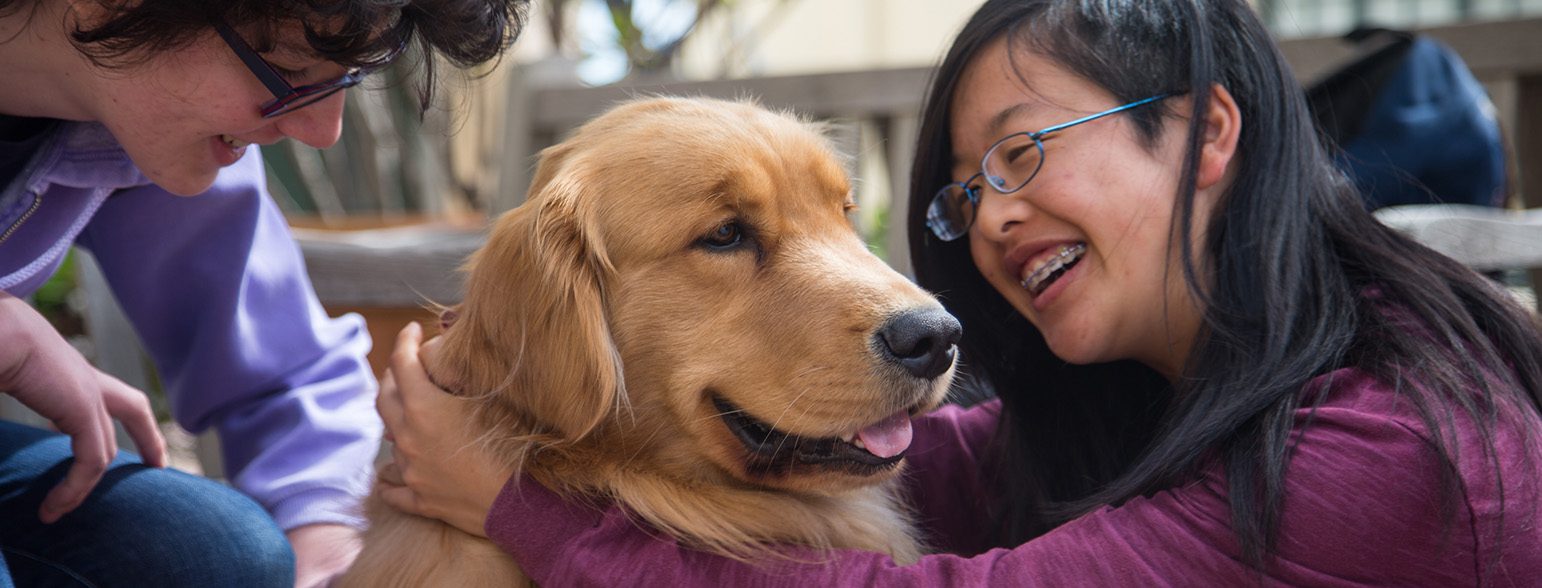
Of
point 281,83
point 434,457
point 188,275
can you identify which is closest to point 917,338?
point 434,457

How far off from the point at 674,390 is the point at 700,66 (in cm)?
599

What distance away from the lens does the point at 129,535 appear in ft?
6.99

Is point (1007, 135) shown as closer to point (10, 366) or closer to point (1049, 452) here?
point (1049, 452)

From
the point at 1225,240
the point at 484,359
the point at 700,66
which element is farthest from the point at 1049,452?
the point at 700,66


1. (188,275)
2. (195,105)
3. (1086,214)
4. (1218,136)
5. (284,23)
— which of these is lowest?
(188,275)

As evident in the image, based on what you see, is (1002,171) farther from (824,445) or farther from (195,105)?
(195,105)

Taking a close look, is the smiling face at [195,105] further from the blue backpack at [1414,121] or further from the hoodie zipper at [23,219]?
the blue backpack at [1414,121]

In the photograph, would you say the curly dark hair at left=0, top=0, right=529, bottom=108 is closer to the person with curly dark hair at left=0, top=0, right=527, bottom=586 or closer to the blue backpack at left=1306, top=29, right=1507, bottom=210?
the person with curly dark hair at left=0, top=0, right=527, bottom=586

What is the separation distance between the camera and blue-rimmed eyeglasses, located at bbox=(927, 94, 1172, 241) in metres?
2.12

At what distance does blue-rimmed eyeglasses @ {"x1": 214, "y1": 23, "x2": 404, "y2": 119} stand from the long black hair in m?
1.05

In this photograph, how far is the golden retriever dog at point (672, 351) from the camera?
6.41ft

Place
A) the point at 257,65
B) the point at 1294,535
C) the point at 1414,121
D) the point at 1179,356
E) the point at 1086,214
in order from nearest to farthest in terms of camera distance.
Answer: the point at 1294,535, the point at 257,65, the point at 1086,214, the point at 1179,356, the point at 1414,121

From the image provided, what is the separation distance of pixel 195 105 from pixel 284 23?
20cm

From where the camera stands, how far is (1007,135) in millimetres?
2178
